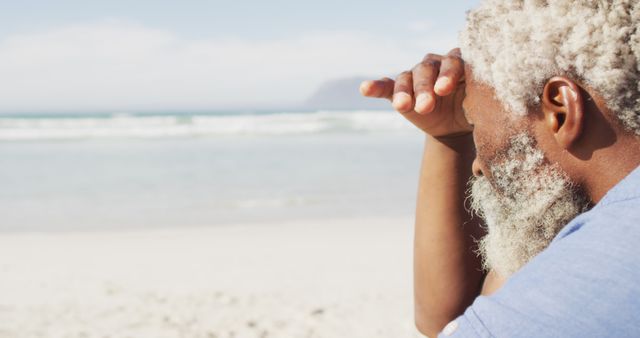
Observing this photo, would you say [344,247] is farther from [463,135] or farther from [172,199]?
[463,135]

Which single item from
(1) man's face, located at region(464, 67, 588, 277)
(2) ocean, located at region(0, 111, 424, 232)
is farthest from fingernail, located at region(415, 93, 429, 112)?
(2) ocean, located at region(0, 111, 424, 232)

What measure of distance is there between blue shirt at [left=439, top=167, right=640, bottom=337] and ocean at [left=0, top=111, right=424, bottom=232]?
22.2ft

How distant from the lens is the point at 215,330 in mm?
4578

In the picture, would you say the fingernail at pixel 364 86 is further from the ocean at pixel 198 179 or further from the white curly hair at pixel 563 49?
the ocean at pixel 198 179

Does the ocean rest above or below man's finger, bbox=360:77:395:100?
below

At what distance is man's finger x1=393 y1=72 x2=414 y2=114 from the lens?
172 cm

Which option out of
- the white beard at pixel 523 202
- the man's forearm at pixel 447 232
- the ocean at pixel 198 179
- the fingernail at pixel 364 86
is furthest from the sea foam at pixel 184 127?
the white beard at pixel 523 202

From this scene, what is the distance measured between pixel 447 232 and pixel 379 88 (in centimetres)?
55

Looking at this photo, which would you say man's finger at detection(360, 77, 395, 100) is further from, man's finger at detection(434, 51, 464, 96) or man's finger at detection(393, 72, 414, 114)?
man's finger at detection(434, 51, 464, 96)

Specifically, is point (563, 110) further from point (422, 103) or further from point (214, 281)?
point (214, 281)

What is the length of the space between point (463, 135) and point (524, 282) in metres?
1.11

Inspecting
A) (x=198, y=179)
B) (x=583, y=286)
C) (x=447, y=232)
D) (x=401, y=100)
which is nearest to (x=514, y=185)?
(x=401, y=100)

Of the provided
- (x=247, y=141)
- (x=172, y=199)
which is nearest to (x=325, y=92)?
→ (x=247, y=141)

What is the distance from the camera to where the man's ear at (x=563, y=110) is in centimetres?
118
